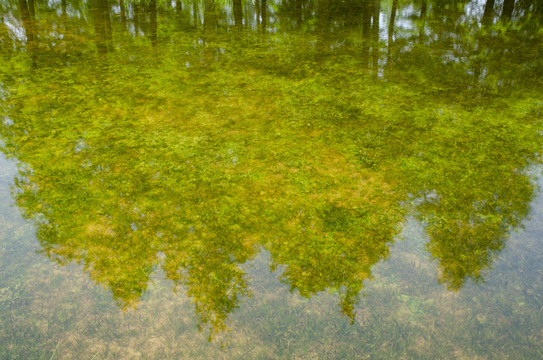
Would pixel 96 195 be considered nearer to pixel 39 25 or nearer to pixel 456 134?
pixel 456 134

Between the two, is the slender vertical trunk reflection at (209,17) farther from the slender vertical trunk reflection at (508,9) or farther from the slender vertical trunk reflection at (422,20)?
the slender vertical trunk reflection at (508,9)

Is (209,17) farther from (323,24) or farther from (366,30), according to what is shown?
(366,30)

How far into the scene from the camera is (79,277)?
1.89 m

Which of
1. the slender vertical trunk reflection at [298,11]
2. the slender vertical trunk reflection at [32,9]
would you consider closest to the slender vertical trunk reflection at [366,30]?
the slender vertical trunk reflection at [298,11]

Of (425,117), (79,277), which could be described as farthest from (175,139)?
(425,117)

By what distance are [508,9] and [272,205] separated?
6.14 metres

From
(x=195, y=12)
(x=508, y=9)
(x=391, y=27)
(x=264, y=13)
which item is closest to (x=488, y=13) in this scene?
(x=508, y=9)

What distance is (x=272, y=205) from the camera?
7.59 feet

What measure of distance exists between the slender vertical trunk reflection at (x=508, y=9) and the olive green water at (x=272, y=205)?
6.63 feet

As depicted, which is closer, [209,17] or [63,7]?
[209,17]

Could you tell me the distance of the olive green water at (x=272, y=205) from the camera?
65.7 inches

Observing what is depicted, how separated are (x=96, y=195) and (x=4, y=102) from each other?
1.89m

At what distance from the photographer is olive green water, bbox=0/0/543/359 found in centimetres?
167

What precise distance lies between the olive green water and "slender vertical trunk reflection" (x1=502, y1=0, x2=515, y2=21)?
6.63 ft
